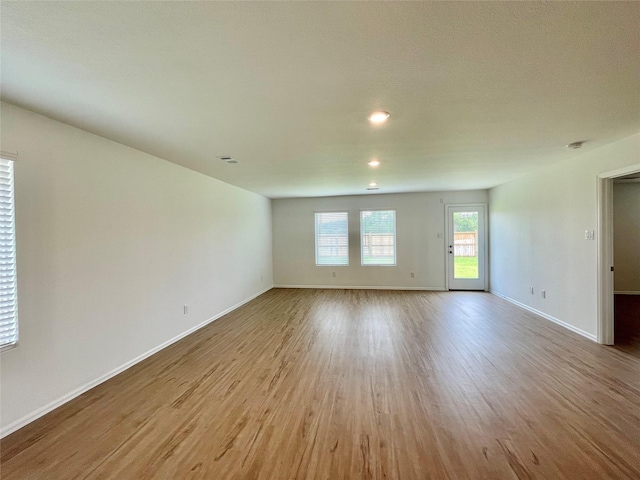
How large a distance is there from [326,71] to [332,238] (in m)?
5.66

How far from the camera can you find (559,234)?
3949 millimetres

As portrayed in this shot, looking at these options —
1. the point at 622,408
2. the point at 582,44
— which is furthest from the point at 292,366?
the point at 582,44

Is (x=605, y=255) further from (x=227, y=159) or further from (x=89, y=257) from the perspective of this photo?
(x=89, y=257)

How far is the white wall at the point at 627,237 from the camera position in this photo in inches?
229

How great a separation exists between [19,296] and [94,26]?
1.98m

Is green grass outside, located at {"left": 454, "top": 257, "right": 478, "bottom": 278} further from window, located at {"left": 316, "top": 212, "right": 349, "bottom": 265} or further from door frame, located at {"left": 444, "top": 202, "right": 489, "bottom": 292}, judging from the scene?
window, located at {"left": 316, "top": 212, "right": 349, "bottom": 265}

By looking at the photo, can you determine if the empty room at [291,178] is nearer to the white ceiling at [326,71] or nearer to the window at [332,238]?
the white ceiling at [326,71]

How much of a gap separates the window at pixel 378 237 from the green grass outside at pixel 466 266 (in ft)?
4.86

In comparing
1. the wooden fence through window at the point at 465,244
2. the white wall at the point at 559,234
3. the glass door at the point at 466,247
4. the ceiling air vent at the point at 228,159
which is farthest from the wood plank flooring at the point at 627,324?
the ceiling air vent at the point at 228,159

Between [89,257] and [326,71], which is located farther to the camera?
[89,257]

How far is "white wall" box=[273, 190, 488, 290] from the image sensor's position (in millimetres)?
6668

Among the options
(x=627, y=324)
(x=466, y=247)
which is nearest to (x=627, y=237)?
(x=627, y=324)

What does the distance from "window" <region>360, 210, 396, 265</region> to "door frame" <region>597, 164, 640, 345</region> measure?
12.8ft

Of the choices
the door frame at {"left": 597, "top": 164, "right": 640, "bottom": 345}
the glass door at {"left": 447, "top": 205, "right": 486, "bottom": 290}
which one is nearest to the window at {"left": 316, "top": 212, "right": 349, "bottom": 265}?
the glass door at {"left": 447, "top": 205, "right": 486, "bottom": 290}
